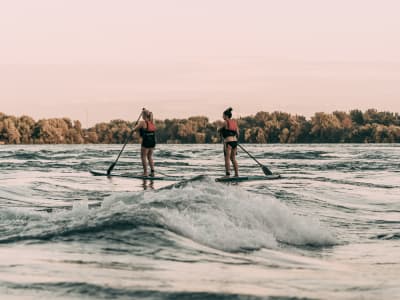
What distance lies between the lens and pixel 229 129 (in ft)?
68.8

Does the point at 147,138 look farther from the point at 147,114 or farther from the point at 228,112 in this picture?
the point at 228,112

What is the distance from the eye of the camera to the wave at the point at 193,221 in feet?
31.4

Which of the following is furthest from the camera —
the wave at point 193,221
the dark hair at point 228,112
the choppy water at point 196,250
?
the dark hair at point 228,112

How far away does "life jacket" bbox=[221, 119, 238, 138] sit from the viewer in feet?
68.7

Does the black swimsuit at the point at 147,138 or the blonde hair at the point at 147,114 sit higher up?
the blonde hair at the point at 147,114

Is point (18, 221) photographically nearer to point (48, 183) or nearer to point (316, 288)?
point (316, 288)

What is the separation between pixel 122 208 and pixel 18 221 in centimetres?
184

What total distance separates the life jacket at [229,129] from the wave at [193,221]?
28.2ft

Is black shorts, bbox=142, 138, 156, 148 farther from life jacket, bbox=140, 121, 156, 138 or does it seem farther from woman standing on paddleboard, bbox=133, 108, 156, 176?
life jacket, bbox=140, 121, 156, 138

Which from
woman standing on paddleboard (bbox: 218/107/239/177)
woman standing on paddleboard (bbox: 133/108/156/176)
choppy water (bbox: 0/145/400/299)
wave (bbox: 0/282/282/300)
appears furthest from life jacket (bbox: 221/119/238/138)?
wave (bbox: 0/282/282/300)

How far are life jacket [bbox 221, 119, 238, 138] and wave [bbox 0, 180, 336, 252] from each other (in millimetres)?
8592

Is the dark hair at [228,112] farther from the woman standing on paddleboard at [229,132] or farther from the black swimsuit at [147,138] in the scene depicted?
the black swimsuit at [147,138]

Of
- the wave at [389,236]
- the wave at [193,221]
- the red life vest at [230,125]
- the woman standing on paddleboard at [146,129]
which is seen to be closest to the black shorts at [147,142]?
the woman standing on paddleboard at [146,129]

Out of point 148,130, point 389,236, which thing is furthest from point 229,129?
point 389,236
